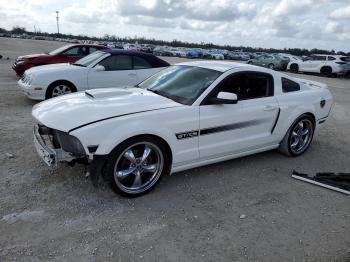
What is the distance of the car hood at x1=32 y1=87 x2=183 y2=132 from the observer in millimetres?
3699

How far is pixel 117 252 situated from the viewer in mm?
3012

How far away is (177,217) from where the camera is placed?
362 cm

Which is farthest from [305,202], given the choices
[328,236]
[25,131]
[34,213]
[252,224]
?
[25,131]

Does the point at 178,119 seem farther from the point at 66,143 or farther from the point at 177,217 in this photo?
the point at 66,143

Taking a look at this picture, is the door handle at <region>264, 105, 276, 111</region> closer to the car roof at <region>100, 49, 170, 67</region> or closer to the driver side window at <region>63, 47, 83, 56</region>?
the car roof at <region>100, 49, 170, 67</region>

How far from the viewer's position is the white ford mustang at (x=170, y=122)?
366 cm

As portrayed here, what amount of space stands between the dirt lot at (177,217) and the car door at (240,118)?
0.44 meters

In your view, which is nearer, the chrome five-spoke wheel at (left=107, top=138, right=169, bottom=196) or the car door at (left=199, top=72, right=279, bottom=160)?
the chrome five-spoke wheel at (left=107, top=138, right=169, bottom=196)

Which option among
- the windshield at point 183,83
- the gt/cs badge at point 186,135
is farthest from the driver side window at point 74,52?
the gt/cs badge at point 186,135

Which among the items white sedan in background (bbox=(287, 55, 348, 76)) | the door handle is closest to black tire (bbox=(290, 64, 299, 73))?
white sedan in background (bbox=(287, 55, 348, 76))

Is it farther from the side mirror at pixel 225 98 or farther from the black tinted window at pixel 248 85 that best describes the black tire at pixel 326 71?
the side mirror at pixel 225 98

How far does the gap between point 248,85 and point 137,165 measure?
6.72ft

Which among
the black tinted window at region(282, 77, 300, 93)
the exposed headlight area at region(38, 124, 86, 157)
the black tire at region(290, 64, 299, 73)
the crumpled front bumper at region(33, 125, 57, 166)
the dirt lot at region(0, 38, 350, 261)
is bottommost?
the black tire at region(290, 64, 299, 73)

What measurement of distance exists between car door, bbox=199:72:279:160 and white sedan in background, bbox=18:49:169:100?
462 cm
